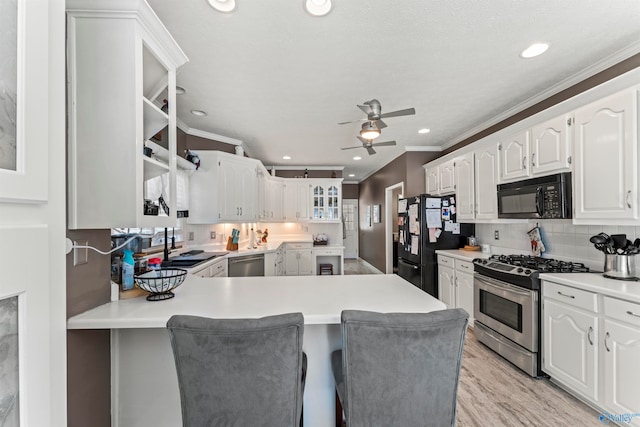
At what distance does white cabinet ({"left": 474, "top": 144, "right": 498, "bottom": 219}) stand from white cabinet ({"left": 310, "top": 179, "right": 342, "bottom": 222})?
308 cm

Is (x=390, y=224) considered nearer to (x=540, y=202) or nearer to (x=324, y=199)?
(x=324, y=199)

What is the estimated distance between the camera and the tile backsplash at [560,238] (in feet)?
7.68

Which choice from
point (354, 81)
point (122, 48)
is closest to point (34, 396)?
point (122, 48)

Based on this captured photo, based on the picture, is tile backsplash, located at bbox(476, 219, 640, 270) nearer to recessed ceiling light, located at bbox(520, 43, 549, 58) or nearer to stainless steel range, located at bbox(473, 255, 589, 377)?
stainless steel range, located at bbox(473, 255, 589, 377)

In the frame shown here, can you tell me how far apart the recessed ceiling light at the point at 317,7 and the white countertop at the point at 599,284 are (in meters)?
2.42

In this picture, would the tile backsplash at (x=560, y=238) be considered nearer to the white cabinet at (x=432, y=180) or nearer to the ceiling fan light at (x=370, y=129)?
the white cabinet at (x=432, y=180)

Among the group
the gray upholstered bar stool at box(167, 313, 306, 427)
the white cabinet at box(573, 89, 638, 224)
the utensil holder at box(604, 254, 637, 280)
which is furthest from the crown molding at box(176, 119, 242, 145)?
the utensil holder at box(604, 254, 637, 280)

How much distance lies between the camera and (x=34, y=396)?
0.84 meters

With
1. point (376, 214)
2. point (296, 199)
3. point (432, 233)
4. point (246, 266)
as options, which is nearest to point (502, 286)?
point (432, 233)

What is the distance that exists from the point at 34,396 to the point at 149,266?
100 cm

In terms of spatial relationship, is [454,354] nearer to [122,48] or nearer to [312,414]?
[312,414]

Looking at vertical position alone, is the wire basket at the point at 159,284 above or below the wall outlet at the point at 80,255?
below

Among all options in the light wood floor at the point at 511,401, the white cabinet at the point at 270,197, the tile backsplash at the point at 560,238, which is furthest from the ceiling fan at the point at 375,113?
the white cabinet at the point at 270,197

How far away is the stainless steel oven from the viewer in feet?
7.46
